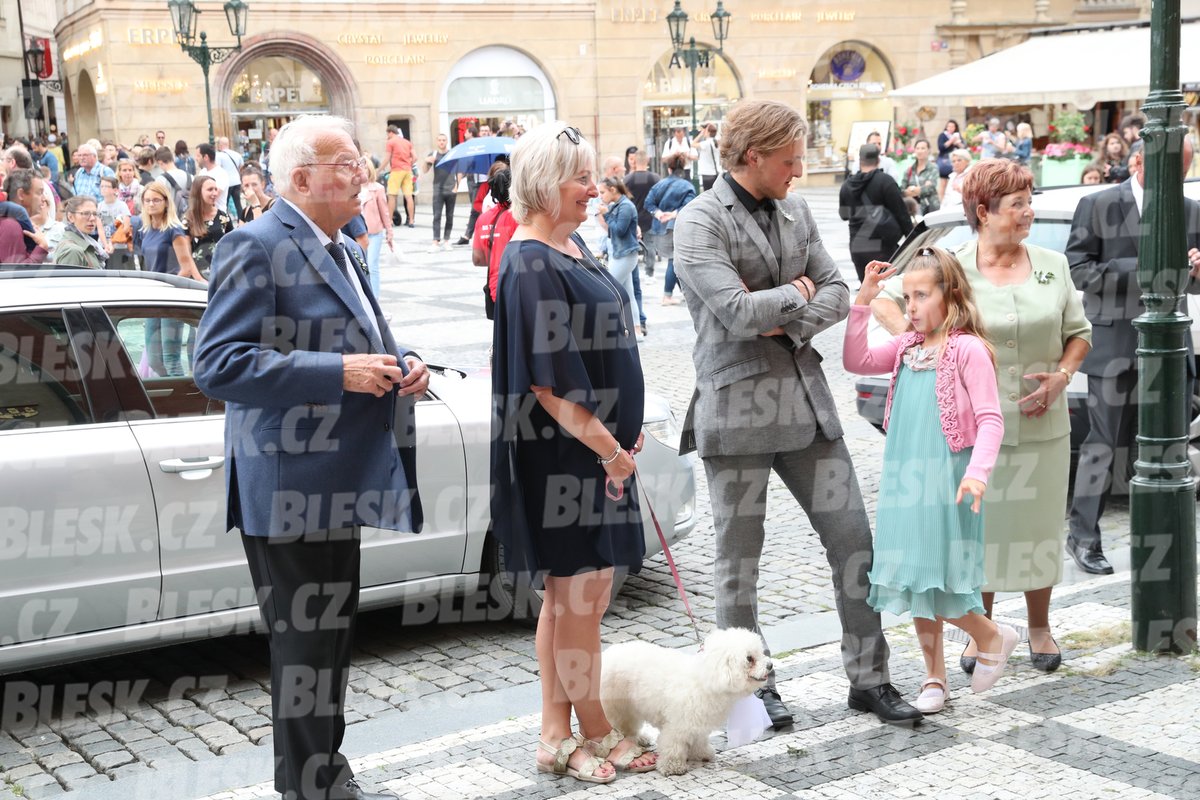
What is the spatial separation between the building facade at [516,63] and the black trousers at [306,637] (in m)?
33.4

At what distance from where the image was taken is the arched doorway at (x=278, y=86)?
125 ft

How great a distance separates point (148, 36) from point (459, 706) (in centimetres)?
3523

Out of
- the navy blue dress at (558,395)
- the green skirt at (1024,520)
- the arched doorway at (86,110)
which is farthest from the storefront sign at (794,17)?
the navy blue dress at (558,395)

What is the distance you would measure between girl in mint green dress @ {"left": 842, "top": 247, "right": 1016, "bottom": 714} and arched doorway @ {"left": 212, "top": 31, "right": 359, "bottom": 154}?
115 ft

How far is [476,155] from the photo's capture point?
21.9 metres

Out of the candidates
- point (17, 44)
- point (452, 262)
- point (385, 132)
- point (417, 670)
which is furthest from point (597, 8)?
point (417, 670)

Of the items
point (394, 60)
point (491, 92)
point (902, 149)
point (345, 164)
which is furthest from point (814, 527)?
point (491, 92)

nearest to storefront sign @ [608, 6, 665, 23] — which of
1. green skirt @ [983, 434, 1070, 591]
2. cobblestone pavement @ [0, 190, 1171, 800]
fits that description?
cobblestone pavement @ [0, 190, 1171, 800]

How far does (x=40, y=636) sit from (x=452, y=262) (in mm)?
18387

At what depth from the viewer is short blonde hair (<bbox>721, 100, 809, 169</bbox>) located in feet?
14.1

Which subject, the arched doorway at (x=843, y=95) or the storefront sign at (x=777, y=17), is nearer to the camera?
the storefront sign at (x=777, y=17)

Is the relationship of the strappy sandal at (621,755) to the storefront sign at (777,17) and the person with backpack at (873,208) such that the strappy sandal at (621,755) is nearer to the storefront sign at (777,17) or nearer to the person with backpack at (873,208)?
the person with backpack at (873,208)

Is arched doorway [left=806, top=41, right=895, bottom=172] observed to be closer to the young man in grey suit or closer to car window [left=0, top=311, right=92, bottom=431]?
car window [left=0, top=311, right=92, bottom=431]

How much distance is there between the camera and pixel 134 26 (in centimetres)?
3656
